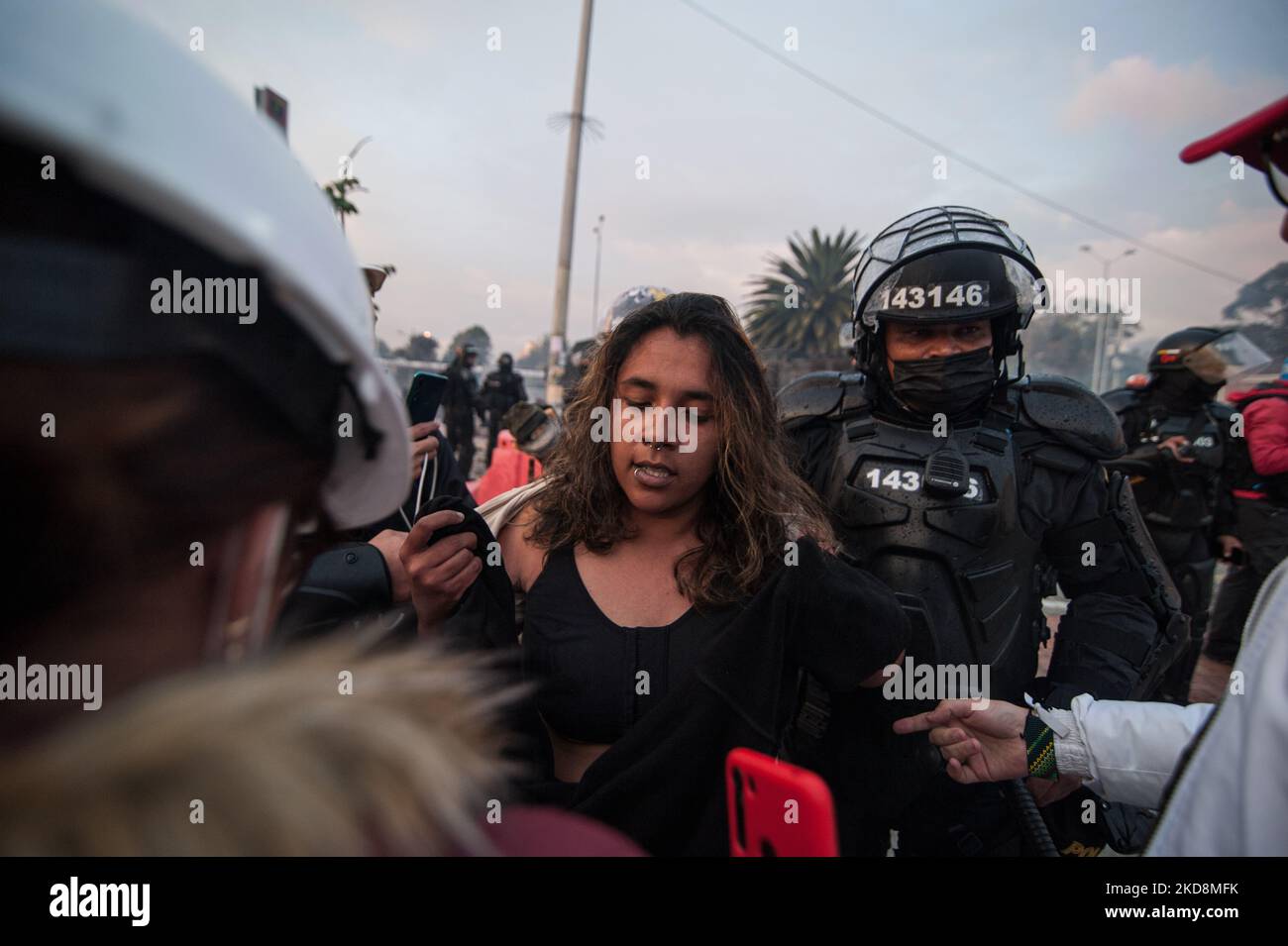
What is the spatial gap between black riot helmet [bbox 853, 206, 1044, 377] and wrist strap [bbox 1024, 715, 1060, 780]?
129cm

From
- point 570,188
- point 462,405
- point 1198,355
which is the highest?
point 570,188

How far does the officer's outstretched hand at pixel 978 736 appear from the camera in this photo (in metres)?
1.67

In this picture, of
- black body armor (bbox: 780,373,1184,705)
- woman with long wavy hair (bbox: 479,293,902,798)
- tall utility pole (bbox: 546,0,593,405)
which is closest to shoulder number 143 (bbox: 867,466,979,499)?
black body armor (bbox: 780,373,1184,705)

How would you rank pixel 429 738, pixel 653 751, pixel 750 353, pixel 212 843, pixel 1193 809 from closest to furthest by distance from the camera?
pixel 212 843 → pixel 429 738 → pixel 1193 809 → pixel 653 751 → pixel 750 353

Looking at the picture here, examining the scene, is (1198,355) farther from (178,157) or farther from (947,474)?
(178,157)

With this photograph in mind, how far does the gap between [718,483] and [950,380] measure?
90cm

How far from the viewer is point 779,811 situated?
2.95 ft

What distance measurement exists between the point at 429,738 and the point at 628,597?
4.24 feet

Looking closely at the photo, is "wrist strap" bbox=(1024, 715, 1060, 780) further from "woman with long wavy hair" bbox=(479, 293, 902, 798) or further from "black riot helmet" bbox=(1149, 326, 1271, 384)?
"black riot helmet" bbox=(1149, 326, 1271, 384)

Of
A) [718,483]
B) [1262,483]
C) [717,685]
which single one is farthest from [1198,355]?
[717,685]

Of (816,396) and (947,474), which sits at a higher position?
(816,396)
